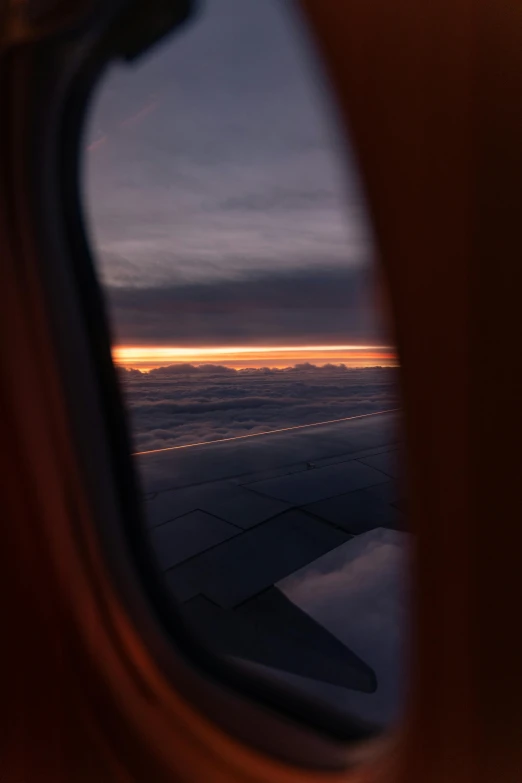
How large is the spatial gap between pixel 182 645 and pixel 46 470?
2.04 feet

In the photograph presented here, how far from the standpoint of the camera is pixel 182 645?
149cm

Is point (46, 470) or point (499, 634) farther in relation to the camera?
point (46, 470)

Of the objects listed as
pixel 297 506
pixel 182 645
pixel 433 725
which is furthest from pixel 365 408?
pixel 433 725

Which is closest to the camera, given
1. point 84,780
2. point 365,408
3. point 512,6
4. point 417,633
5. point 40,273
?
point 512,6

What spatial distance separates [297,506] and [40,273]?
284 cm

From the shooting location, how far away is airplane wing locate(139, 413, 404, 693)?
6.43 feet

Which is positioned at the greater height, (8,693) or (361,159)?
(361,159)

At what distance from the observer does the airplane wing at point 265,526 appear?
1.96 m

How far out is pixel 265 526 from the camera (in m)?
3.35

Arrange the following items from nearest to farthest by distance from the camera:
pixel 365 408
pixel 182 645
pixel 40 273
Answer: pixel 40 273 < pixel 182 645 < pixel 365 408

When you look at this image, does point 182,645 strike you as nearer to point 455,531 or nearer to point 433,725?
point 433,725

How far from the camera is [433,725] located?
715 mm

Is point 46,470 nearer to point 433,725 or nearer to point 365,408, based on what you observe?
point 433,725

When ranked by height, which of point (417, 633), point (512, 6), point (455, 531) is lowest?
point (417, 633)
